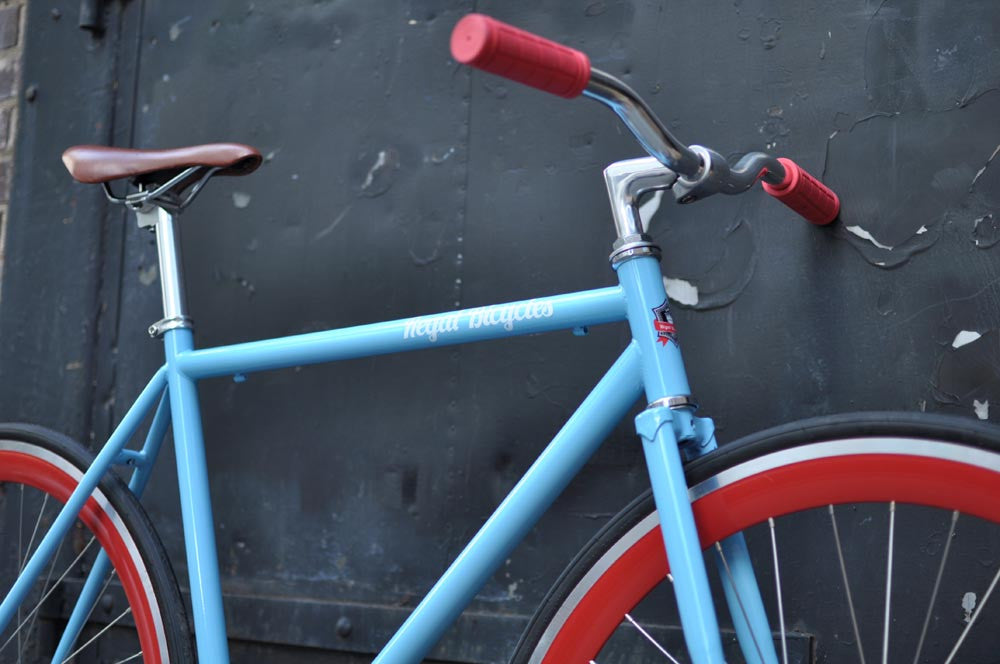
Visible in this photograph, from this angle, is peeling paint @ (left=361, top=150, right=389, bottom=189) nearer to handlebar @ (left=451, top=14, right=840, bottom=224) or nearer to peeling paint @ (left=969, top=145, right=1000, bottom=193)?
handlebar @ (left=451, top=14, right=840, bottom=224)

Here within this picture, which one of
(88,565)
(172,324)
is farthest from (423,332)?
(88,565)

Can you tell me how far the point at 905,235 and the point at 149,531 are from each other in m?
1.15

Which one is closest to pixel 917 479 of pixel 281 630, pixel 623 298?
pixel 623 298

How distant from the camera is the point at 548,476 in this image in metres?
1.04

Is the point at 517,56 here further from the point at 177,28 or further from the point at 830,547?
the point at 177,28

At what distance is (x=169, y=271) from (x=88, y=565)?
32.6 inches

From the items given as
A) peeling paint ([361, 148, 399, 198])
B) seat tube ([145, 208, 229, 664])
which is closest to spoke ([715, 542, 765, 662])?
seat tube ([145, 208, 229, 664])

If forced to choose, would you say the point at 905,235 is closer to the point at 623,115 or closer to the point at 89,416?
the point at 623,115

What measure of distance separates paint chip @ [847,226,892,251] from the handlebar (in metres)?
0.18

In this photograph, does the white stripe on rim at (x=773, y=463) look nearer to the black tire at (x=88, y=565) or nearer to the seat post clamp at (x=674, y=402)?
the seat post clamp at (x=674, y=402)

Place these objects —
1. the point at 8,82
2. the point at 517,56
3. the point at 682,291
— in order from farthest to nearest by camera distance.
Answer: the point at 8,82 < the point at 682,291 < the point at 517,56

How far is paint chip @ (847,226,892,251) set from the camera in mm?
1358

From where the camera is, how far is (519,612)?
1.54 meters

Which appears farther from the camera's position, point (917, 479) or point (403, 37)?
point (403, 37)
